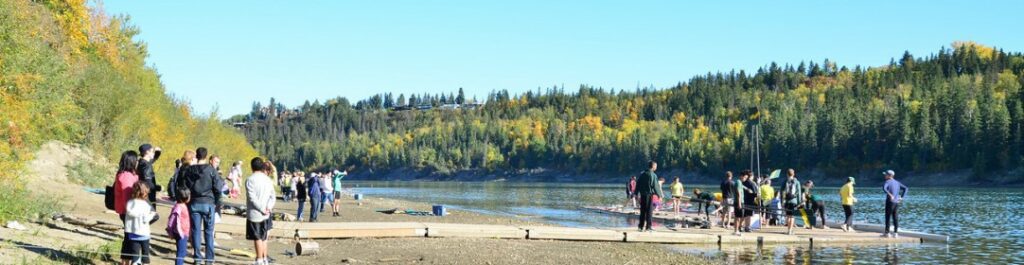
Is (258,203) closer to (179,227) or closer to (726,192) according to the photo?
(179,227)

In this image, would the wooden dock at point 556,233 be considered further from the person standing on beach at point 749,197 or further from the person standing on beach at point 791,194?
the person standing on beach at point 791,194

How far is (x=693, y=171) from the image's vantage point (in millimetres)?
170875

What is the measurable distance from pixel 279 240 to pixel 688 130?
183444 mm

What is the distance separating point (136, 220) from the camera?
12.6 metres

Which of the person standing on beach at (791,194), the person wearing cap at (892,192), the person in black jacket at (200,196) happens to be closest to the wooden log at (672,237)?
the person standing on beach at (791,194)

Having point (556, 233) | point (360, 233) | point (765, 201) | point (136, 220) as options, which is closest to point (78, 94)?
point (360, 233)

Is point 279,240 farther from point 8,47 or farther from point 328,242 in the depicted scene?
point 8,47

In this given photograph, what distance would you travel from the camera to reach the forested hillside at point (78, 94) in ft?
66.0

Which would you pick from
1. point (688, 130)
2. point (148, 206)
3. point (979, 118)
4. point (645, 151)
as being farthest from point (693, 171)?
point (148, 206)

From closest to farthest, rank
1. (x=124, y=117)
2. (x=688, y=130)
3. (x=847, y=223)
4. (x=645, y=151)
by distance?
(x=847, y=223)
(x=124, y=117)
(x=645, y=151)
(x=688, y=130)

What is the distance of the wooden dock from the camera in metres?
21.6

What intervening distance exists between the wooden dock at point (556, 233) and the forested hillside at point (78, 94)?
15.0ft

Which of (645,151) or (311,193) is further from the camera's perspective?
(645,151)

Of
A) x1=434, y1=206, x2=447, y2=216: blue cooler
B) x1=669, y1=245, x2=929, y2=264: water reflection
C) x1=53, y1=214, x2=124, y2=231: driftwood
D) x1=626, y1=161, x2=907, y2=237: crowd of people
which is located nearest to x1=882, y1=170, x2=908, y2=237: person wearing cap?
x1=626, y1=161, x2=907, y2=237: crowd of people
